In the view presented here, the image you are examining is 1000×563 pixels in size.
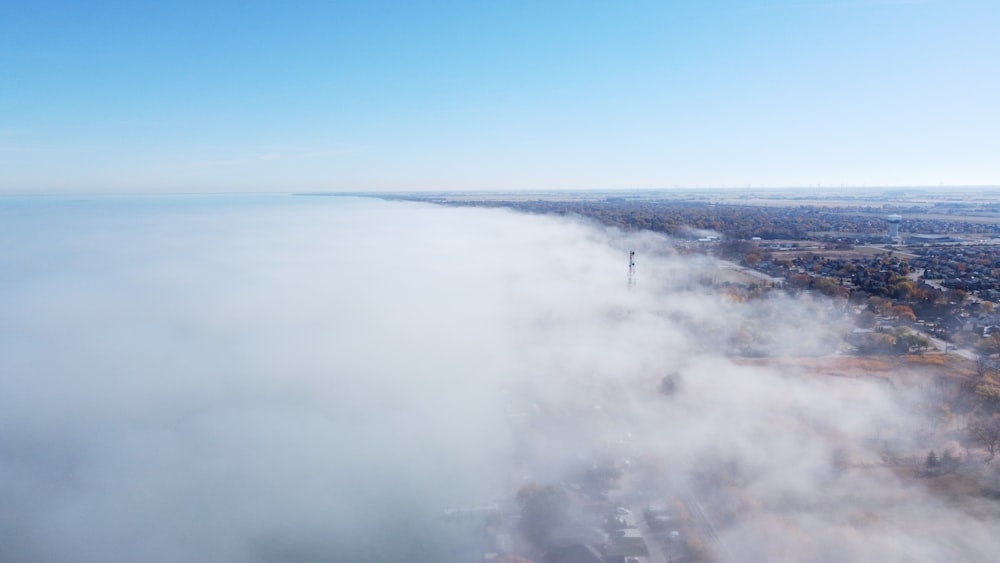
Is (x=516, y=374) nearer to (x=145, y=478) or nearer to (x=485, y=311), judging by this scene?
(x=485, y=311)

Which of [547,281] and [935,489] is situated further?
[547,281]

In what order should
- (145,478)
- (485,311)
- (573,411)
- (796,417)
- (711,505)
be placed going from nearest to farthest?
(711,505) → (145,478) → (796,417) → (573,411) → (485,311)

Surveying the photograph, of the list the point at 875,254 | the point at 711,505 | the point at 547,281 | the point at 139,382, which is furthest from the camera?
the point at 875,254

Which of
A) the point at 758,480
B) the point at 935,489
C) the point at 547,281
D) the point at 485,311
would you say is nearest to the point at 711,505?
the point at 758,480

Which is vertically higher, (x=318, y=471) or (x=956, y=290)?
(x=956, y=290)

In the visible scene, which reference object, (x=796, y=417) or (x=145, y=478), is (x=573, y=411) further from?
(x=145, y=478)

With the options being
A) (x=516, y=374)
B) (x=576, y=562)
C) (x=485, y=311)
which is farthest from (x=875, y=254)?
(x=576, y=562)
